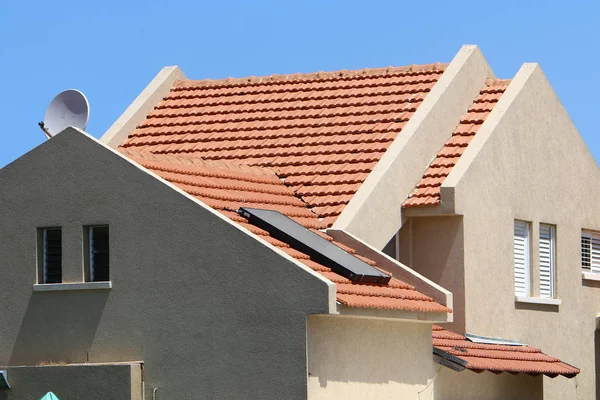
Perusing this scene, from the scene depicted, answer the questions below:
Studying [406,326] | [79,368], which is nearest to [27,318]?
[79,368]

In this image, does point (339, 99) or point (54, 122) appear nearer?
point (54, 122)

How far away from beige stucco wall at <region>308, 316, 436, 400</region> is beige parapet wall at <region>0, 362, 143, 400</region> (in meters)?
2.84

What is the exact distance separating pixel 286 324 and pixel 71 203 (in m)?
4.62

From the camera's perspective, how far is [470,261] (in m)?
28.0

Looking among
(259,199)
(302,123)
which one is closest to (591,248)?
(302,123)

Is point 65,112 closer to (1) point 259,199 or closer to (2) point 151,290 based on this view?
(1) point 259,199

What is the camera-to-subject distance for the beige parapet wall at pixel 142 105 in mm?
32344

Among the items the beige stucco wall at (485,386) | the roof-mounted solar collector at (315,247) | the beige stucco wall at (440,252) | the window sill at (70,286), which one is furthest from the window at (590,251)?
the window sill at (70,286)

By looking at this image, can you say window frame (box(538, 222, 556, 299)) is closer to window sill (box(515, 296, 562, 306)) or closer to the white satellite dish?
window sill (box(515, 296, 562, 306))

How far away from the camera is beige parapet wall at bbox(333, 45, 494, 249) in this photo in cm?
2670

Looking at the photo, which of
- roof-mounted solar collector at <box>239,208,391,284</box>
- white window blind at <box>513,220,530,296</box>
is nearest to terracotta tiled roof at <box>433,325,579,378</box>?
white window blind at <box>513,220,530,296</box>

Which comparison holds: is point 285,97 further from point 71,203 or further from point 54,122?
point 71,203

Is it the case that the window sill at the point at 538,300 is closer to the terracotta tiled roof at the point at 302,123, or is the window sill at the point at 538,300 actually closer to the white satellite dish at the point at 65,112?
the terracotta tiled roof at the point at 302,123

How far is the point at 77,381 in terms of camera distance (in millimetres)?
23047
